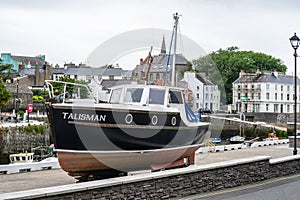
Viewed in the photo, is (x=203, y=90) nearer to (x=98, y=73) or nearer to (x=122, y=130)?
(x=98, y=73)

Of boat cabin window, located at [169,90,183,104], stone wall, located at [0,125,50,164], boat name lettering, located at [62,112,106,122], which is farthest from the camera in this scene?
stone wall, located at [0,125,50,164]

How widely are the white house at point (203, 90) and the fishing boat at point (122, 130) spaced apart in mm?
53967

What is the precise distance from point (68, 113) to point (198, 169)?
390 centimetres

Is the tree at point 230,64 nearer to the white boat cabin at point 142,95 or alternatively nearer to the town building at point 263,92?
the town building at point 263,92

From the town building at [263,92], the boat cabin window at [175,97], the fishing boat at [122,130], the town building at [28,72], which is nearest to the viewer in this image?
the fishing boat at [122,130]

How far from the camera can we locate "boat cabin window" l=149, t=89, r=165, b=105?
15891 mm

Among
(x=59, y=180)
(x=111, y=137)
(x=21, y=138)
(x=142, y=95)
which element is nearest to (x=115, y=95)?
(x=142, y=95)

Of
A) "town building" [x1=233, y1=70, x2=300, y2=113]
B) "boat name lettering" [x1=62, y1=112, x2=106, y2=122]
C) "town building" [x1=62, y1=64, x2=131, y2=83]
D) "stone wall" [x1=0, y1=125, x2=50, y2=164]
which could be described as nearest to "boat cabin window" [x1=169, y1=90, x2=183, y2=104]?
"boat name lettering" [x1=62, y1=112, x2=106, y2=122]

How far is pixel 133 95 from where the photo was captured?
52.4ft

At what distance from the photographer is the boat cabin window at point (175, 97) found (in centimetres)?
1670

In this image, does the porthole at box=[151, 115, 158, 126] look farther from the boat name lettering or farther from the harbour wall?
the harbour wall


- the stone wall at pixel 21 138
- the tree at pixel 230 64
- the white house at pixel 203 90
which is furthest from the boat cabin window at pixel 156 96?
the tree at pixel 230 64

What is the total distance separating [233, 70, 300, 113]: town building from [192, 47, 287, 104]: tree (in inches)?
173

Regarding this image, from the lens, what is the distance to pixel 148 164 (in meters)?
16.1
